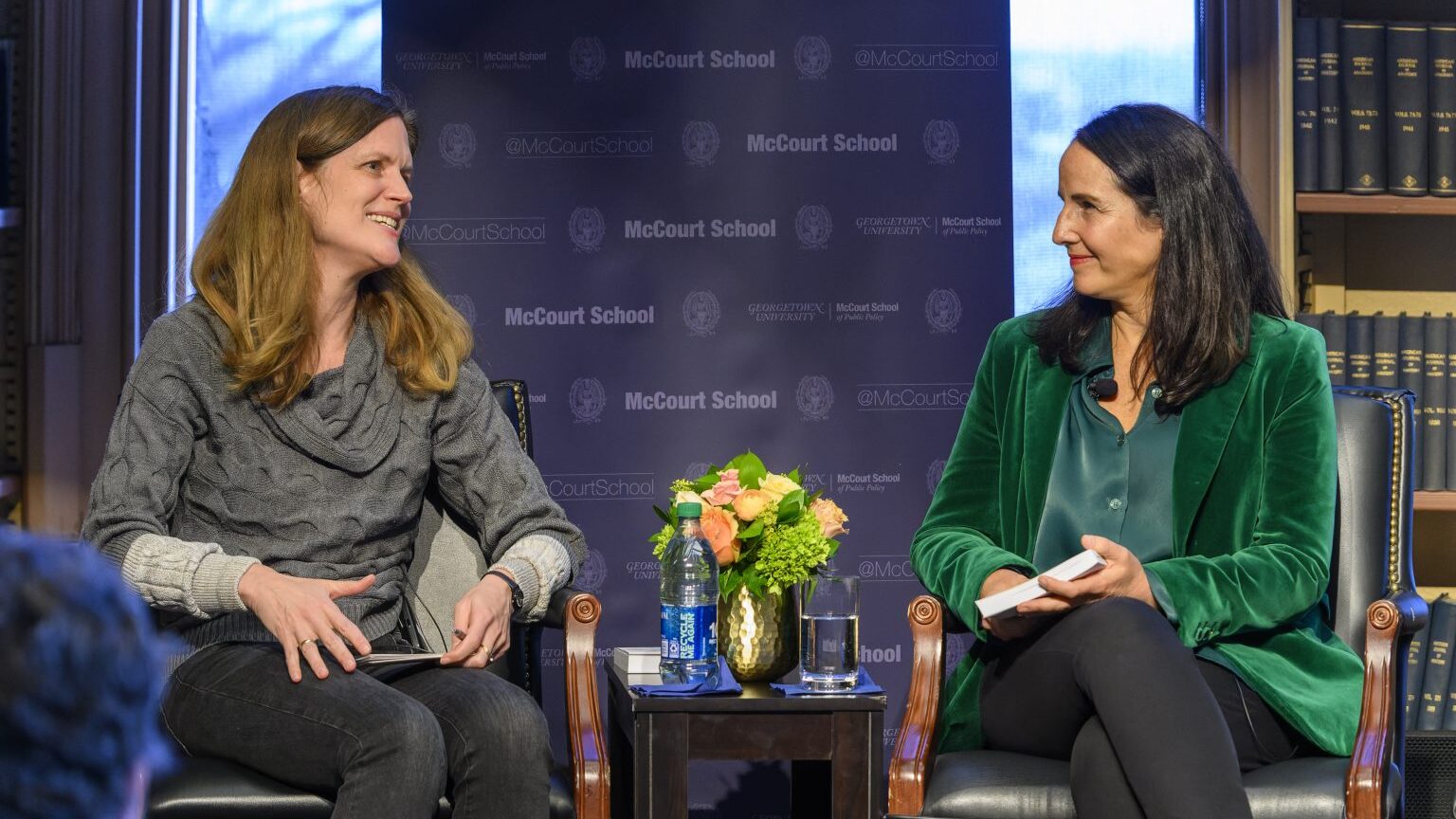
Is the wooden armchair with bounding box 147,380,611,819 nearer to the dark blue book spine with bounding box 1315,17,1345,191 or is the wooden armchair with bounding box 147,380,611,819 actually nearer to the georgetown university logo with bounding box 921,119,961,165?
the georgetown university logo with bounding box 921,119,961,165

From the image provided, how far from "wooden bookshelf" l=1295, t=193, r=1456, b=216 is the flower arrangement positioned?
1.54m

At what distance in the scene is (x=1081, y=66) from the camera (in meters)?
3.63

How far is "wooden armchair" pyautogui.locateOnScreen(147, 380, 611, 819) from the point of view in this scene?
1870mm

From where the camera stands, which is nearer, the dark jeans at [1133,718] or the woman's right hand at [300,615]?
the dark jeans at [1133,718]

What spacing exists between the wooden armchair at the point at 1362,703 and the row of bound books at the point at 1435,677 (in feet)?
3.02

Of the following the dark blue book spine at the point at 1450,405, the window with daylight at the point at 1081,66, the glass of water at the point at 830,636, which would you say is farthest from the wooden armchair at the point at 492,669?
the dark blue book spine at the point at 1450,405

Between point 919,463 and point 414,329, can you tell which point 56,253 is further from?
point 919,463

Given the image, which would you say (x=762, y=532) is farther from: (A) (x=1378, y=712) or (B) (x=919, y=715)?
(A) (x=1378, y=712)

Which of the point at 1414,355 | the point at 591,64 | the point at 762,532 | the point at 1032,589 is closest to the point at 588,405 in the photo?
the point at 591,64

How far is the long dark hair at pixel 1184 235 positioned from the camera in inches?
87.0

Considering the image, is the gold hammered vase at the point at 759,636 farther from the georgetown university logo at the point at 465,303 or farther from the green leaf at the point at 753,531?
the georgetown university logo at the point at 465,303

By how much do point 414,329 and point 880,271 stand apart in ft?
4.88

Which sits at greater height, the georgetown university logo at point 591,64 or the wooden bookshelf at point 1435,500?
the georgetown university logo at point 591,64

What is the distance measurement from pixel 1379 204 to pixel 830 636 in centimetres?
176
